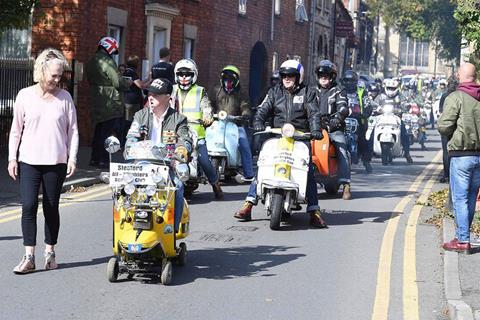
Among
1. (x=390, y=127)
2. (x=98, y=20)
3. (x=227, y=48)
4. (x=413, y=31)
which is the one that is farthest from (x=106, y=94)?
(x=413, y=31)

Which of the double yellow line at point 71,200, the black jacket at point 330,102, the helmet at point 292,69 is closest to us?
the double yellow line at point 71,200

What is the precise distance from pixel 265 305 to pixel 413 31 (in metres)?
57.0

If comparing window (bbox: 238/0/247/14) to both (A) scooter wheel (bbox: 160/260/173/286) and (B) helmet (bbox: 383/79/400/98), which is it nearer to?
(B) helmet (bbox: 383/79/400/98)

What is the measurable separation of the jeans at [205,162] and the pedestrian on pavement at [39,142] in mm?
5799

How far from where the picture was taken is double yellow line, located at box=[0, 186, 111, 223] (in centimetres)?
Answer: 1257

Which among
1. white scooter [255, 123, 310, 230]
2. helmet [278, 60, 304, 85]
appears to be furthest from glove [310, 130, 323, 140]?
helmet [278, 60, 304, 85]

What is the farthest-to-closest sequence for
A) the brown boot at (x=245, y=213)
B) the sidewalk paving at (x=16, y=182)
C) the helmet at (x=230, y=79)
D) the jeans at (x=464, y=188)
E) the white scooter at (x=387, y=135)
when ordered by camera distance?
the white scooter at (x=387, y=135), the helmet at (x=230, y=79), the sidewalk paving at (x=16, y=182), the brown boot at (x=245, y=213), the jeans at (x=464, y=188)

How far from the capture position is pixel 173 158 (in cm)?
901

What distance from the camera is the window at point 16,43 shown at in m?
21.4

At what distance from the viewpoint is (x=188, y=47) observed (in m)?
30.3

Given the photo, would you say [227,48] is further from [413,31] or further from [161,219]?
[413,31]

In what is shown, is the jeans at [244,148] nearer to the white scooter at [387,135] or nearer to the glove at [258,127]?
the glove at [258,127]

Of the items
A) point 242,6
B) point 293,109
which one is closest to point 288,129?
point 293,109

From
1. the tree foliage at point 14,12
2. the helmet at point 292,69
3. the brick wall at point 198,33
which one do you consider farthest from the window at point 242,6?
the helmet at point 292,69
